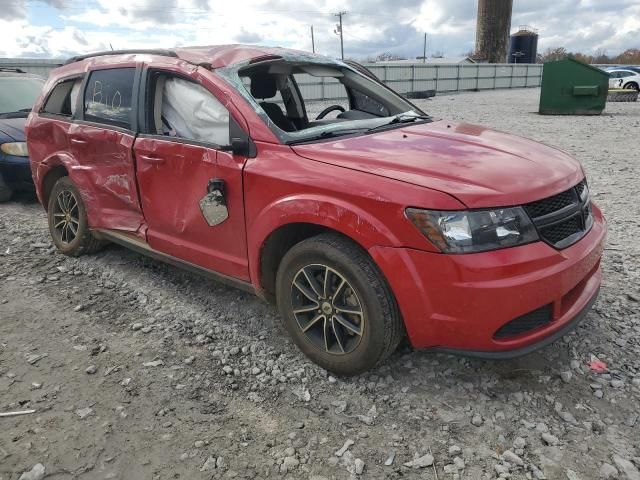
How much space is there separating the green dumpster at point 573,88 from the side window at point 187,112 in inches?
596

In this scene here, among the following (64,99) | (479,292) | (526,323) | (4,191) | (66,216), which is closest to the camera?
(479,292)

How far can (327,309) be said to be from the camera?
265cm

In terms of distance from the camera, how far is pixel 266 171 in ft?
8.91

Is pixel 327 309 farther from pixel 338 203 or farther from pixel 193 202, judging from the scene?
pixel 193 202

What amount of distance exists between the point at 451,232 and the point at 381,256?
0.33 m

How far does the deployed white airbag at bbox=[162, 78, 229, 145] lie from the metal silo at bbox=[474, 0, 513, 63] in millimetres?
45139

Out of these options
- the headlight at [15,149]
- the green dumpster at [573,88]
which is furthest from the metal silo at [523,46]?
the headlight at [15,149]

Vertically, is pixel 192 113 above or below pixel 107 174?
above

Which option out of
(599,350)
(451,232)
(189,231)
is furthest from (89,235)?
(599,350)

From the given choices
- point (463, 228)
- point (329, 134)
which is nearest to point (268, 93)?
point (329, 134)

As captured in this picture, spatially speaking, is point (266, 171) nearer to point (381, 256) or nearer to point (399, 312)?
point (381, 256)

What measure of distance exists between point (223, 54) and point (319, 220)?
4.71 ft

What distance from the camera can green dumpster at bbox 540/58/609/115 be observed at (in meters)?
15.2

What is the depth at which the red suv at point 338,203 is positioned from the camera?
7.29 feet
